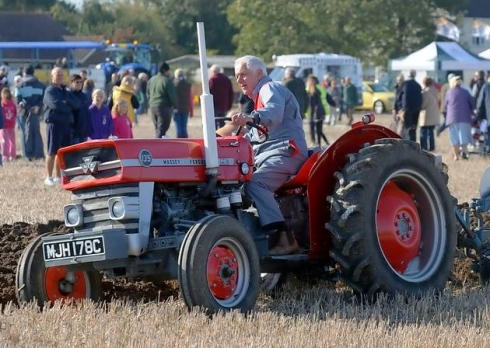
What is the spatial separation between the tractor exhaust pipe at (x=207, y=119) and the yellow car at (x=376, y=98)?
36.0 metres

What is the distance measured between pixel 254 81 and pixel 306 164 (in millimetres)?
645

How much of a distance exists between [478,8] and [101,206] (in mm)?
78285

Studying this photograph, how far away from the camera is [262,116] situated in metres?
7.55

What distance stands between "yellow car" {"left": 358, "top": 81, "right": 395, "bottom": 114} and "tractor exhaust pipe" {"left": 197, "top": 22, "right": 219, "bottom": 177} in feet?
118

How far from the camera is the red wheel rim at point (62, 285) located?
7398 mm

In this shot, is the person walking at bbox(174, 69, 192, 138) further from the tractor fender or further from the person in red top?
the tractor fender

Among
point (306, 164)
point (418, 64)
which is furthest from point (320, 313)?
point (418, 64)

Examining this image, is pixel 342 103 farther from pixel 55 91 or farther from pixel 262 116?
pixel 262 116

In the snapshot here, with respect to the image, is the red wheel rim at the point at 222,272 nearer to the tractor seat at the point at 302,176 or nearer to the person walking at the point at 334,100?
the tractor seat at the point at 302,176

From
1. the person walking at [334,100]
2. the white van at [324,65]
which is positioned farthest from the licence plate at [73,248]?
the white van at [324,65]

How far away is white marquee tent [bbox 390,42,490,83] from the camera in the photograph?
42188 millimetres

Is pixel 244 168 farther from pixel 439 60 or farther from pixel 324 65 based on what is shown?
pixel 324 65

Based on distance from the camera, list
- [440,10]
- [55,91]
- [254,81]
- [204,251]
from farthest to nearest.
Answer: [440,10] < [55,91] < [254,81] < [204,251]

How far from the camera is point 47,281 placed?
7.40m
